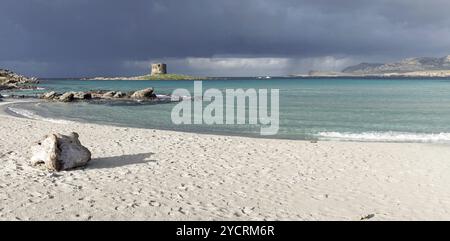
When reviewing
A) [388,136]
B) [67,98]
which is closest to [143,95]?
[67,98]

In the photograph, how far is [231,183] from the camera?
42.3 ft

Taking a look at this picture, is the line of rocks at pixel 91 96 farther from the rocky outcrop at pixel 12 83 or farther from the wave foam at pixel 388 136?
the rocky outcrop at pixel 12 83

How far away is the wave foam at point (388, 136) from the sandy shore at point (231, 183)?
386cm

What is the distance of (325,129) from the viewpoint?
93.6ft

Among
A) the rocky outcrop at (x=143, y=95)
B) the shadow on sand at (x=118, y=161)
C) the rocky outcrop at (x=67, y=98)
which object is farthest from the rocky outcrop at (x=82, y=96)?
the shadow on sand at (x=118, y=161)

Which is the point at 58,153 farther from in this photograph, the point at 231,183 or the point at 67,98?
the point at 67,98

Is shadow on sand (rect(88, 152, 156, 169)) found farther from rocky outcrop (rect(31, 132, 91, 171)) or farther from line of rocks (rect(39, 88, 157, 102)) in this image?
line of rocks (rect(39, 88, 157, 102))

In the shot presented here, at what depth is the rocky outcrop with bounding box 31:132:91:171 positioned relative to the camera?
1352 cm

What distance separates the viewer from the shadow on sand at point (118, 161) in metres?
14.9

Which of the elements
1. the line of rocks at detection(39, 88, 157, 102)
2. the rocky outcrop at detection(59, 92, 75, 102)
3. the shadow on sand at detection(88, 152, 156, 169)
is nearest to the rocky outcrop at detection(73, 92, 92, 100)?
the line of rocks at detection(39, 88, 157, 102)

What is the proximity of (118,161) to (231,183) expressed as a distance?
5503 millimetres

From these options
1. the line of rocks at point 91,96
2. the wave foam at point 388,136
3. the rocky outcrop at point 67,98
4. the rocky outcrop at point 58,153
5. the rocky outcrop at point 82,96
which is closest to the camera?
the rocky outcrop at point 58,153

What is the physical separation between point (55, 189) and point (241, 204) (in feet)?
18.8
